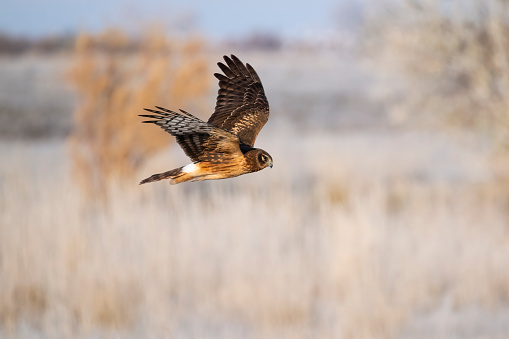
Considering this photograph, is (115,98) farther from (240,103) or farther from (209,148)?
(209,148)

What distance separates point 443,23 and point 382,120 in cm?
1034

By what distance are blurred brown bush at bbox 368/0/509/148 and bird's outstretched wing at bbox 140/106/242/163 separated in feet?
21.7

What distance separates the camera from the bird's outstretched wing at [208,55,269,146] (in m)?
0.56

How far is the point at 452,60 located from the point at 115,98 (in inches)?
242

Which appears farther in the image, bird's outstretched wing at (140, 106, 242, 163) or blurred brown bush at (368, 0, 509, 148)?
blurred brown bush at (368, 0, 509, 148)

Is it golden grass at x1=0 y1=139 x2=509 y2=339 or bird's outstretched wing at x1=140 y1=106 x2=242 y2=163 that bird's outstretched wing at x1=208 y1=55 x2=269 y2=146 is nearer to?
bird's outstretched wing at x1=140 y1=106 x2=242 y2=163

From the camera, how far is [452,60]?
7.72m

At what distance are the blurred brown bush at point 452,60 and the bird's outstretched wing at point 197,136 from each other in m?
6.61

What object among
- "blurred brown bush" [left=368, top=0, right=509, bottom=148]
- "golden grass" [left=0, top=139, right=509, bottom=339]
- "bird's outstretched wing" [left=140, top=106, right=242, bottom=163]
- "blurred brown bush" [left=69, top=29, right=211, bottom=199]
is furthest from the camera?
"blurred brown bush" [left=368, top=0, right=509, bottom=148]

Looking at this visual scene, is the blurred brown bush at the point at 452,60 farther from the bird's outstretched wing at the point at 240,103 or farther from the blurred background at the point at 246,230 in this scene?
the bird's outstretched wing at the point at 240,103

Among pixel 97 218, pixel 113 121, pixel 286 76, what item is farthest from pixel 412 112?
pixel 286 76

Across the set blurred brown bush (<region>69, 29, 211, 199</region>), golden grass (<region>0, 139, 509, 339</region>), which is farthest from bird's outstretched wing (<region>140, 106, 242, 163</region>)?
golden grass (<region>0, 139, 509, 339</region>)

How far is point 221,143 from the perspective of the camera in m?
0.50

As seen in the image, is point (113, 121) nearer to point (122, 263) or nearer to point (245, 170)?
point (122, 263)
